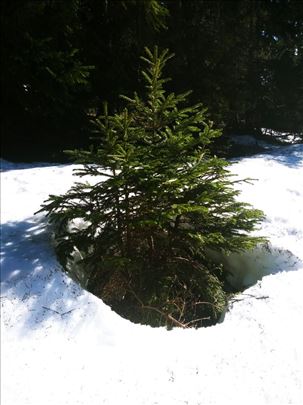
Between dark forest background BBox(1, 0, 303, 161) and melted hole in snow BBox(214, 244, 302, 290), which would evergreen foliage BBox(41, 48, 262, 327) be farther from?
dark forest background BBox(1, 0, 303, 161)

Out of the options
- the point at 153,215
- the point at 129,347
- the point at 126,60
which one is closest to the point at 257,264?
the point at 153,215

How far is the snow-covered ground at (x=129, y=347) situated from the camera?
2.83 metres

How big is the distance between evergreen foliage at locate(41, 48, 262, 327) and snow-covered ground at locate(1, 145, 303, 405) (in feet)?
1.59

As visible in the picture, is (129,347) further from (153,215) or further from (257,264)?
(257,264)

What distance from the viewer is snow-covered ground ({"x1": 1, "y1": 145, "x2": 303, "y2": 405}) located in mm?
2834

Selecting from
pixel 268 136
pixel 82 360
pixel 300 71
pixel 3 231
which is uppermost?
pixel 300 71

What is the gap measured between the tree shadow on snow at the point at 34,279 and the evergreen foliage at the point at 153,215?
29cm

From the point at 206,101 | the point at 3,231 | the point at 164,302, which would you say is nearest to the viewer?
the point at 164,302

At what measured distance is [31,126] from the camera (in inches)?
391

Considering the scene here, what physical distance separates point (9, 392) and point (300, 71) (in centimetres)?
1509

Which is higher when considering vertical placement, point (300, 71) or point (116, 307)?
point (300, 71)

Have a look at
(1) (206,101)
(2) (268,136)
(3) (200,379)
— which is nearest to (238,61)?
(1) (206,101)

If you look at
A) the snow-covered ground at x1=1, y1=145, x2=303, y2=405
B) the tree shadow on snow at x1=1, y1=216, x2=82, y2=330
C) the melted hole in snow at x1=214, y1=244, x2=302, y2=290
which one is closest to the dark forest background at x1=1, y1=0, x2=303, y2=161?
the tree shadow on snow at x1=1, y1=216, x2=82, y2=330

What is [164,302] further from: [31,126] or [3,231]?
[31,126]
